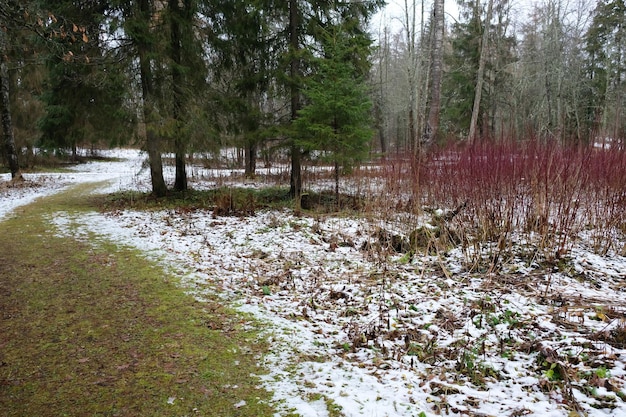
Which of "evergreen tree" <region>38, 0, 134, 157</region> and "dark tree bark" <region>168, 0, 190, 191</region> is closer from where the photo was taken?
"evergreen tree" <region>38, 0, 134, 157</region>

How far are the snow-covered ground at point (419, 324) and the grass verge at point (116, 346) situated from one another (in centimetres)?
31

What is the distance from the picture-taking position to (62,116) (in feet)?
33.7

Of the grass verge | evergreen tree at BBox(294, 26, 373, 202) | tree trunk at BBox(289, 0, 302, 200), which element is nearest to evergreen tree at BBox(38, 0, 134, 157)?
tree trunk at BBox(289, 0, 302, 200)

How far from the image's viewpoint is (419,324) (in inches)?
146

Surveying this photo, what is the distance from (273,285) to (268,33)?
869 cm

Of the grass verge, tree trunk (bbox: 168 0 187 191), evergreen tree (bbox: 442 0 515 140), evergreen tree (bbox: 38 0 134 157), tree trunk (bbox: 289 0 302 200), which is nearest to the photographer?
the grass verge

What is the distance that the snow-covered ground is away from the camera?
2.59 metres

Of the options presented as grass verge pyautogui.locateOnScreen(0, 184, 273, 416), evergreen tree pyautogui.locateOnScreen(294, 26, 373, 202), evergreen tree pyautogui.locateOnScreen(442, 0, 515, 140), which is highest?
evergreen tree pyautogui.locateOnScreen(442, 0, 515, 140)

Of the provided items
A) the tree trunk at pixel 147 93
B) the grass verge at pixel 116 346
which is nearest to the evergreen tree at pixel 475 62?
the tree trunk at pixel 147 93

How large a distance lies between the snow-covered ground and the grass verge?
1.03 ft

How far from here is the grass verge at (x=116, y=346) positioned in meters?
2.58

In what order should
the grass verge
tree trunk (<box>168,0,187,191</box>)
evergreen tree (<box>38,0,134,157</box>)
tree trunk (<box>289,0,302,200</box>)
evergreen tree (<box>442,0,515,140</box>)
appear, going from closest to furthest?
the grass verge
evergreen tree (<box>38,0,134,157</box>)
tree trunk (<box>168,0,187,191</box>)
tree trunk (<box>289,0,302,200</box>)
evergreen tree (<box>442,0,515,140</box>)

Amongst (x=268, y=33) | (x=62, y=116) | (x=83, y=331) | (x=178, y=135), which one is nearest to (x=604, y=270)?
(x=83, y=331)

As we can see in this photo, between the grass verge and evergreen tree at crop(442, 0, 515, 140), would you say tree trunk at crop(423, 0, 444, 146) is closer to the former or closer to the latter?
the grass verge
